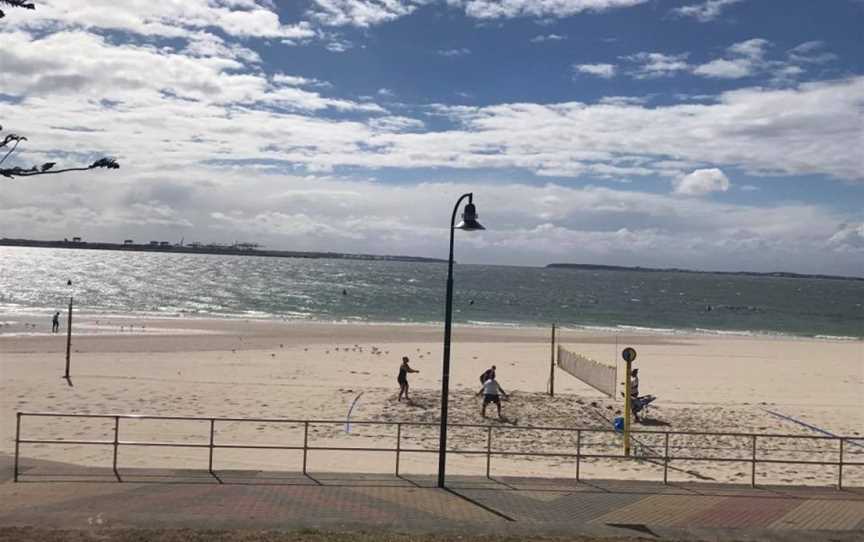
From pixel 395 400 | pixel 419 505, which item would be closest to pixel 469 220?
pixel 419 505

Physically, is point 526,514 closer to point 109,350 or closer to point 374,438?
point 374,438

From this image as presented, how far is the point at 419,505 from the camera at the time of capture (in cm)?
1035

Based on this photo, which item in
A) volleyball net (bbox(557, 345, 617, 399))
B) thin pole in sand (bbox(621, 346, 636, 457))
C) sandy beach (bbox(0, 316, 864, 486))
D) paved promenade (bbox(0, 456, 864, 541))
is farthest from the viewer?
volleyball net (bbox(557, 345, 617, 399))

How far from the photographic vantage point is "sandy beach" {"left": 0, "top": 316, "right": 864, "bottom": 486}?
1430cm

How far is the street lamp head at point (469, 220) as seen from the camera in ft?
36.8

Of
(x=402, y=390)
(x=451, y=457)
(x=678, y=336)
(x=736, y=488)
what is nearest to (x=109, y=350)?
(x=402, y=390)

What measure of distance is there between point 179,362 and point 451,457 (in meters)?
17.2

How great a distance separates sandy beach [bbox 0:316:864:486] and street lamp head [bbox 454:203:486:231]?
12.0 feet

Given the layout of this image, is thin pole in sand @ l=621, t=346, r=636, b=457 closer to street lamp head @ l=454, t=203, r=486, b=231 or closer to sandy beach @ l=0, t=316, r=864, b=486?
sandy beach @ l=0, t=316, r=864, b=486

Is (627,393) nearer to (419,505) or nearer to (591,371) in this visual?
(419,505)

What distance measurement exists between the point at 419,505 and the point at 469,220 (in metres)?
4.15

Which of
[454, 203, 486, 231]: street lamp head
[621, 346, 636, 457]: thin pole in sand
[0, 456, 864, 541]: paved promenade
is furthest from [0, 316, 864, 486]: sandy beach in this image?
[454, 203, 486, 231]: street lamp head

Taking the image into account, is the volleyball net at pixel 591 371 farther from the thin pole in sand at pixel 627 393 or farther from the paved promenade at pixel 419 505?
the paved promenade at pixel 419 505

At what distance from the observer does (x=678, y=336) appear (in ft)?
172
